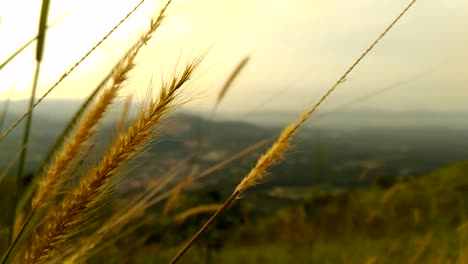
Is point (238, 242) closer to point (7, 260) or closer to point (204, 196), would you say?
point (204, 196)

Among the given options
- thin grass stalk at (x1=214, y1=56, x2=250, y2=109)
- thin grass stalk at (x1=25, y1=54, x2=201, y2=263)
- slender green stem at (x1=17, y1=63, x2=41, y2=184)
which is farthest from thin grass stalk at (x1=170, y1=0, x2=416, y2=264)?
thin grass stalk at (x1=214, y1=56, x2=250, y2=109)

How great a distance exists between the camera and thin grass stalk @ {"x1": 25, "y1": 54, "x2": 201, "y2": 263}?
663 mm

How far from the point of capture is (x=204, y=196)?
3.75 meters

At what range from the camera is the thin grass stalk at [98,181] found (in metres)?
0.66

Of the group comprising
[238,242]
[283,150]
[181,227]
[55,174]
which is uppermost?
[55,174]

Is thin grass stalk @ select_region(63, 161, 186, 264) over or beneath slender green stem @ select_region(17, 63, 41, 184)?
beneath

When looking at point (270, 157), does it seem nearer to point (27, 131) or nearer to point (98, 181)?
point (98, 181)

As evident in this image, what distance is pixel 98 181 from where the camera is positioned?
2.18ft

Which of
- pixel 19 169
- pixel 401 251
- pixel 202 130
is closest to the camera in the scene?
pixel 19 169

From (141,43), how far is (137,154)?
145 millimetres

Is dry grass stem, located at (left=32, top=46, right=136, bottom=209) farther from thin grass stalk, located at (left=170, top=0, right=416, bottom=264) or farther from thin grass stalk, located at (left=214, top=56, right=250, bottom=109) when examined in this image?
thin grass stalk, located at (left=214, top=56, right=250, bottom=109)

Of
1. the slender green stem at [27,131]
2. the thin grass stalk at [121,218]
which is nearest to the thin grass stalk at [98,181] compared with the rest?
the thin grass stalk at [121,218]

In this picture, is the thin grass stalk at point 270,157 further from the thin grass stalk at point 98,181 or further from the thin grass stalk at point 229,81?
the thin grass stalk at point 229,81

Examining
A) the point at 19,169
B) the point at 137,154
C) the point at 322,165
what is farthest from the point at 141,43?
the point at 322,165
